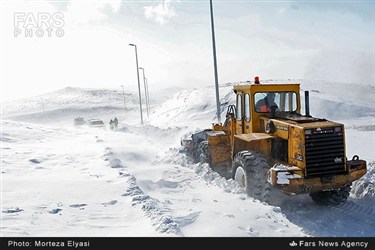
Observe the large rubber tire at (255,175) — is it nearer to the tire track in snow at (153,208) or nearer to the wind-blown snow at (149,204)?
the wind-blown snow at (149,204)

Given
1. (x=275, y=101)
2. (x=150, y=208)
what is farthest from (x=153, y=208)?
(x=275, y=101)

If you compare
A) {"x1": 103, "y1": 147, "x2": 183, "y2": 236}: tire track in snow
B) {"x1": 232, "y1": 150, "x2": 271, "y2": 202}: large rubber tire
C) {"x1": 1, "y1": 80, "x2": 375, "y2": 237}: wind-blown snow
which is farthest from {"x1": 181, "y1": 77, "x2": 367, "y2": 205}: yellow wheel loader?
{"x1": 103, "y1": 147, "x2": 183, "y2": 236}: tire track in snow

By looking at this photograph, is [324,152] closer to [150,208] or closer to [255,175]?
[255,175]

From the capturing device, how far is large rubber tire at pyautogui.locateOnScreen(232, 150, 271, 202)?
7.66 meters

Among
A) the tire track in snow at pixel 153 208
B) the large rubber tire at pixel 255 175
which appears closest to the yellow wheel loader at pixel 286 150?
the large rubber tire at pixel 255 175

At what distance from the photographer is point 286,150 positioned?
26.8ft

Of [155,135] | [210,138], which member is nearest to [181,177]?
[210,138]

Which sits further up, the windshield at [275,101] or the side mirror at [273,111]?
the windshield at [275,101]

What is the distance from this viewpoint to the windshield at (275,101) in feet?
30.1

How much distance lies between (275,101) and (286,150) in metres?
1.62

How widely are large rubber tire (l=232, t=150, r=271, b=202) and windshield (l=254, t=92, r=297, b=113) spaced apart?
4.94 feet

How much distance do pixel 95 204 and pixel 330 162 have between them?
481 centimetres

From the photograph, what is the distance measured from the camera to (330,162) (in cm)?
746
